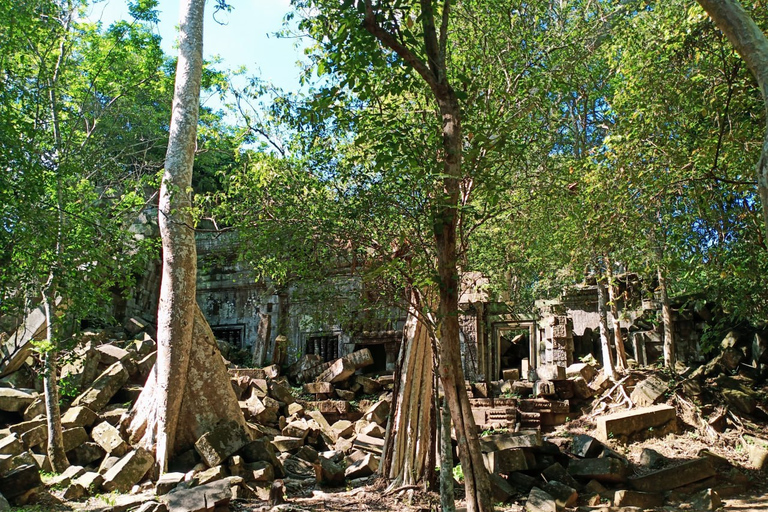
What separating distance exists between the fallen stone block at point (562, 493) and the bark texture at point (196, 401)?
4262 mm

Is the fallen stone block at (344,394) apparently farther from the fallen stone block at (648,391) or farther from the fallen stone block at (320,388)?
the fallen stone block at (648,391)

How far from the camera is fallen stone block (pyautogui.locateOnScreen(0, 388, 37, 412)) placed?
8914 millimetres

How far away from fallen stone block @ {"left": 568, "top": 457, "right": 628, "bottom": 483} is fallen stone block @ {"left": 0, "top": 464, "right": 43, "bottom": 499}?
642 cm

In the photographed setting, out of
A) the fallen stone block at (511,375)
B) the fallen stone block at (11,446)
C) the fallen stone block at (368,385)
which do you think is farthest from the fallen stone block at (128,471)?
the fallen stone block at (511,375)

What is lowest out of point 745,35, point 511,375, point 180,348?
point 511,375

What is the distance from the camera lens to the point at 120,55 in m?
10.4

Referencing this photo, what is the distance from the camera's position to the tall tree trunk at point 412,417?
764 cm

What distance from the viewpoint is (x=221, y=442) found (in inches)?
315

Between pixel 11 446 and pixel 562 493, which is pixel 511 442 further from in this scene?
pixel 11 446

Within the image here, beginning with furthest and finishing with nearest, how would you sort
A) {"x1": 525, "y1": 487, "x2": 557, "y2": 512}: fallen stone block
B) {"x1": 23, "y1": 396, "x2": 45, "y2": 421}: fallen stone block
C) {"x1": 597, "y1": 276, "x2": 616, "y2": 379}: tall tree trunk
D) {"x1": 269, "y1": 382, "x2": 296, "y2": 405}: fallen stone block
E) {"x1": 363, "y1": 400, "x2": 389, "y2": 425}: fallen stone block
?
{"x1": 597, "y1": 276, "x2": 616, "y2": 379}: tall tree trunk
{"x1": 269, "y1": 382, "x2": 296, "y2": 405}: fallen stone block
{"x1": 363, "y1": 400, "x2": 389, "y2": 425}: fallen stone block
{"x1": 23, "y1": 396, "x2": 45, "y2": 421}: fallen stone block
{"x1": 525, "y1": 487, "x2": 557, "y2": 512}: fallen stone block

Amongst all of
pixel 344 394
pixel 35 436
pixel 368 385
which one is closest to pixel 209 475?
pixel 35 436

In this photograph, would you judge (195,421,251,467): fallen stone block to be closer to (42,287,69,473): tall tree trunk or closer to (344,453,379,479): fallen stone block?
(344,453,379,479): fallen stone block

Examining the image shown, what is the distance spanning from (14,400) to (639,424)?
980cm

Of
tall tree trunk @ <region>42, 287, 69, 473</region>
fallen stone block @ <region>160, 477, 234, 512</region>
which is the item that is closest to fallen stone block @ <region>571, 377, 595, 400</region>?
fallen stone block @ <region>160, 477, 234, 512</region>
